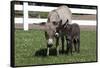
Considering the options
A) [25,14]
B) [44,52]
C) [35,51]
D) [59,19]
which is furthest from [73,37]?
[25,14]

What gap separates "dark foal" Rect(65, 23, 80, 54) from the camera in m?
3.25

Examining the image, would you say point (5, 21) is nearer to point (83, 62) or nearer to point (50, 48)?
point (50, 48)

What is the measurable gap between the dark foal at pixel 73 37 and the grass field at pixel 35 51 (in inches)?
2.3

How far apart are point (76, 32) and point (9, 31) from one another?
0.92 metres

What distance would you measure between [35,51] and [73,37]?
1.91ft

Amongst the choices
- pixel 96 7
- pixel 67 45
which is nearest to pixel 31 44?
pixel 67 45

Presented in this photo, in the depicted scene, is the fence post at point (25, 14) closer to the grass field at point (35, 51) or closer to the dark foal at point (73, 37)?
the grass field at point (35, 51)

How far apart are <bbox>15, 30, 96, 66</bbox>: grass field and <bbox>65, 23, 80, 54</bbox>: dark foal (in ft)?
0.19

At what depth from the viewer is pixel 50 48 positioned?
313 cm

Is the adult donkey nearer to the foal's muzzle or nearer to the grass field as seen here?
the foal's muzzle

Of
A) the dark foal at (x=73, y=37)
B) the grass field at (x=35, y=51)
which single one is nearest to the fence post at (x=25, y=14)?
the grass field at (x=35, y=51)

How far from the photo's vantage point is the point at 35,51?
303cm

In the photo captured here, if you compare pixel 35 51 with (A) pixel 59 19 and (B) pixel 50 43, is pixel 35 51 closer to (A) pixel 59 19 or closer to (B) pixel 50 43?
(B) pixel 50 43

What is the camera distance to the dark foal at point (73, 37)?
325 cm
